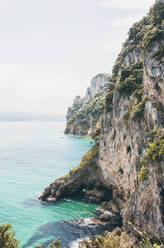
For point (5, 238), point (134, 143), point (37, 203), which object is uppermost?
point (134, 143)

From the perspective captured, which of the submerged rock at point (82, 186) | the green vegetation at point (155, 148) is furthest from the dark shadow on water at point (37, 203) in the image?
the green vegetation at point (155, 148)

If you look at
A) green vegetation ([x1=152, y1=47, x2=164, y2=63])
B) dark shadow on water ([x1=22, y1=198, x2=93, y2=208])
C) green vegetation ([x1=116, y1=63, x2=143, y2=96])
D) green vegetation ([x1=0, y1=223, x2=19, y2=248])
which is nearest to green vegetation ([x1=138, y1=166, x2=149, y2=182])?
green vegetation ([x1=116, y1=63, x2=143, y2=96])

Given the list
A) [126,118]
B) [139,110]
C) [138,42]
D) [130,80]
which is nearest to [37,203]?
[126,118]

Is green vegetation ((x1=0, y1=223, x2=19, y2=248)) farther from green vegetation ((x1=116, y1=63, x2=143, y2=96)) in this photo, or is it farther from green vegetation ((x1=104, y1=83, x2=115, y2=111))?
green vegetation ((x1=104, y1=83, x2=115, y2=111))

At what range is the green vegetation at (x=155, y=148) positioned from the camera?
26.5 metres

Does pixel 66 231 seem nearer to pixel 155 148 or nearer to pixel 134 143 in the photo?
pixel 134 143

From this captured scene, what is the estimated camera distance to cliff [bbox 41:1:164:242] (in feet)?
90.0

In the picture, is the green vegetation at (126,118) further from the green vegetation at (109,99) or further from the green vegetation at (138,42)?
the green vegetation at (109,99)

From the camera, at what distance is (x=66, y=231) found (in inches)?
1280

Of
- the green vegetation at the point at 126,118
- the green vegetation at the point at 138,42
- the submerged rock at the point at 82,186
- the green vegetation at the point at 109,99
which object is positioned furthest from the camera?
the green vegetation at the point at 109,99

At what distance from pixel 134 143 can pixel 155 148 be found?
6408 millimetres

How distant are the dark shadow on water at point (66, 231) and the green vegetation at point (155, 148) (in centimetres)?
1399

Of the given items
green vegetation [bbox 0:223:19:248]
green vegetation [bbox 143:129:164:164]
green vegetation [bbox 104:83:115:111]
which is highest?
green vegetation [bbox 104:83:115:111]

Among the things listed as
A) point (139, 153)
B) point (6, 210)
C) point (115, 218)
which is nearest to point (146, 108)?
point (139, 153)
